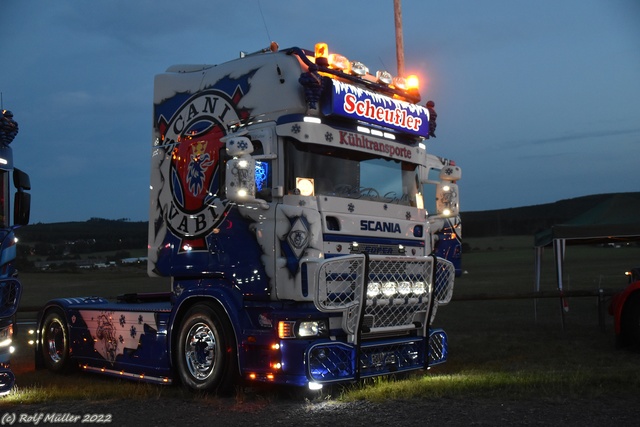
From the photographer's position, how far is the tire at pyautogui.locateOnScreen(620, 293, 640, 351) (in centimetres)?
1252

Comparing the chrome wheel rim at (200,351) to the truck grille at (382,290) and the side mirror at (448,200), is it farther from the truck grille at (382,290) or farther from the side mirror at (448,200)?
the side mirror at (448,200)

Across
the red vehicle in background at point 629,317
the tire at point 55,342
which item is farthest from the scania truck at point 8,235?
the red vehicle in background at point 629,317

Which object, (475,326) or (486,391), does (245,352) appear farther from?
(475,326)

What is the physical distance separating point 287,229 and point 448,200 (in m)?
2.83

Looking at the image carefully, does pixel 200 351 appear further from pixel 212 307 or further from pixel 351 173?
pixel 351 173

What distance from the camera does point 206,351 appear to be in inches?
349

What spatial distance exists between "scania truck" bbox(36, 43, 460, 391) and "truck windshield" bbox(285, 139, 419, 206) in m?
0.02

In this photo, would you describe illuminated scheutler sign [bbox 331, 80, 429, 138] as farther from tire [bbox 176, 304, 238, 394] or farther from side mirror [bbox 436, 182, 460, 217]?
tire [bbox 176, 304, 238, 394]

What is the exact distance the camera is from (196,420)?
7246mm

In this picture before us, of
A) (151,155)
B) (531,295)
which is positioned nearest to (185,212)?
(151,155)

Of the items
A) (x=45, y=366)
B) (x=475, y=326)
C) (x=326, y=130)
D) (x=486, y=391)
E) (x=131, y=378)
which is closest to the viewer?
(x=486, y=391)

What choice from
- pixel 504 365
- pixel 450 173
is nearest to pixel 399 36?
pixel 450 173

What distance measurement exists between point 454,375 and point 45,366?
667 cm

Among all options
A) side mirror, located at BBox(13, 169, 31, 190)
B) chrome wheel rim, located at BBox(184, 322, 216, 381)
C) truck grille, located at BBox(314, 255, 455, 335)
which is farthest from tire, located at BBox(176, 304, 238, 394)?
side mirror, located at BBox(13, 169, 31, 190)
